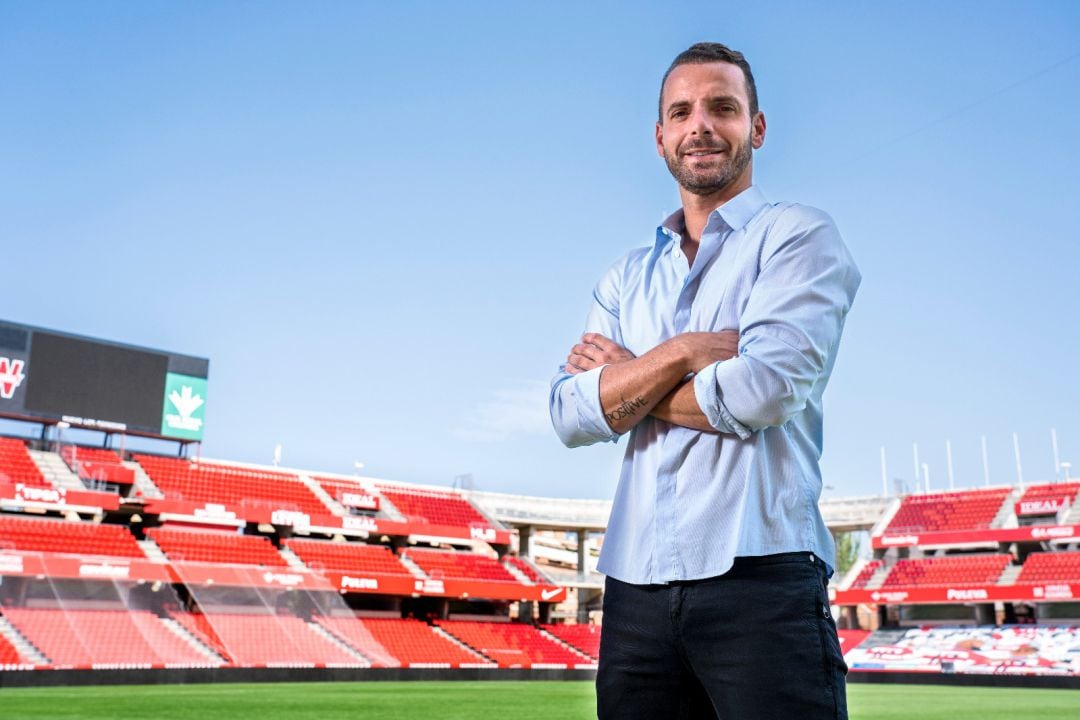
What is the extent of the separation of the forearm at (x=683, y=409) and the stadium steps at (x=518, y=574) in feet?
120

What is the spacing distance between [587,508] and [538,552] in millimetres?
9627

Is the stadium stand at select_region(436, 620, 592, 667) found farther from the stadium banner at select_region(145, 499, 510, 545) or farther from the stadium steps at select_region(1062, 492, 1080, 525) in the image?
the stadium steps at select_region(1062, 492, 1080, 525)

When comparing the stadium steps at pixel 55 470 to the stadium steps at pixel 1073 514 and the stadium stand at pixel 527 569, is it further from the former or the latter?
the stadium steps at pixel 1073 514

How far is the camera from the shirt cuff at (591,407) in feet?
6.69

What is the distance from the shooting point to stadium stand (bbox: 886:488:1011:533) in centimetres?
3969

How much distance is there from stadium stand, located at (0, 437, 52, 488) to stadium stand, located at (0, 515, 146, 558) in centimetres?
110

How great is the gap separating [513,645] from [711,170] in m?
34.3

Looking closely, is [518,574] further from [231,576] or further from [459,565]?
[231,576]

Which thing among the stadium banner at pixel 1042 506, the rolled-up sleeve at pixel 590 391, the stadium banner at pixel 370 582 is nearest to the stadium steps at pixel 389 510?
the stadium banner at pixel 370 582

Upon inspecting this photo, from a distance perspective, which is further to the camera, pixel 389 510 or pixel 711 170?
pixel 389 510

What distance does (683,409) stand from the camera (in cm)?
192

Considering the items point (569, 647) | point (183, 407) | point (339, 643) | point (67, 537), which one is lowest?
point (569, 647)

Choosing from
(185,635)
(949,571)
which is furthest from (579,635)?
(185,635)

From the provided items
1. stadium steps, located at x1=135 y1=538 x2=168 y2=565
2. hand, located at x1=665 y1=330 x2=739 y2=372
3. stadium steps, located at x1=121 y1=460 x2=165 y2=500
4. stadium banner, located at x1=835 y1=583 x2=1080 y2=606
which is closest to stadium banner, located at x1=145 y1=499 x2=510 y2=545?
stadium steps, located at x1=121 y1=460 x2=165 y2=500
